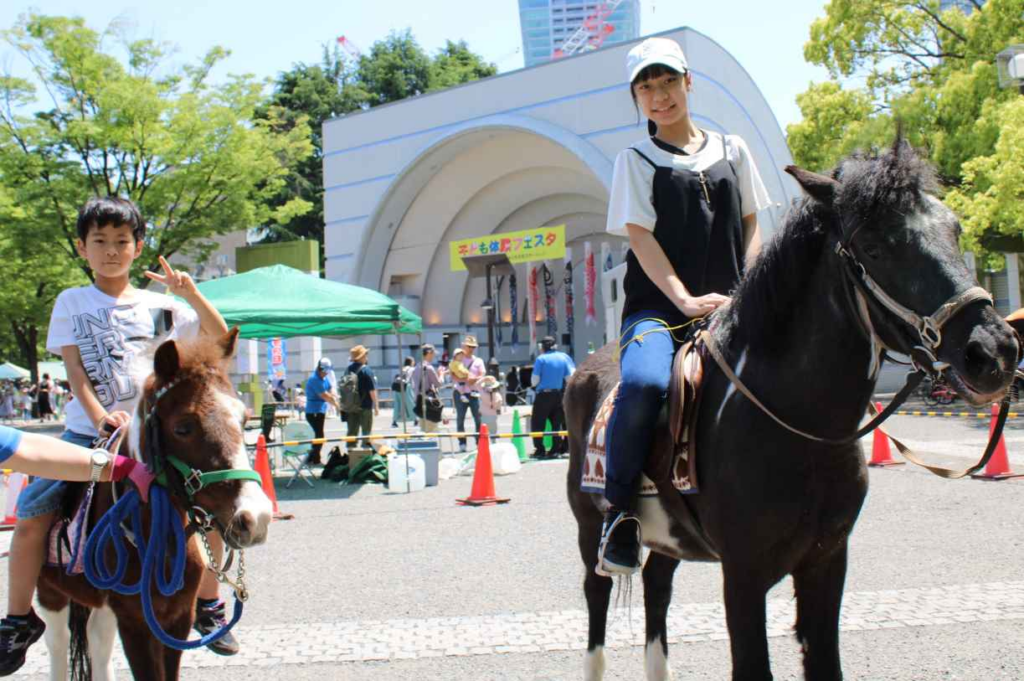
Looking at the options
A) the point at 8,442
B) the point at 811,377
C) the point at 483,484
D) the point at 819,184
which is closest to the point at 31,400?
the point at 483,484

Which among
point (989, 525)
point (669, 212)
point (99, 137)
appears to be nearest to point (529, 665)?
point (669, 212)

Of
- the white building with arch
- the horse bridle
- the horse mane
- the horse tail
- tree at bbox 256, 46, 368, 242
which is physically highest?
tree at bbox 256, 46, 368, 242

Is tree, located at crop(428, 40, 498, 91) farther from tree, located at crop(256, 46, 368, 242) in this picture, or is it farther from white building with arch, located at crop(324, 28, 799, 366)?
white building with arch, located at crop(324, 28, 799, 366)

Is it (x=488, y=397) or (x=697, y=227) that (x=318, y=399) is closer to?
(x=488, y=397)

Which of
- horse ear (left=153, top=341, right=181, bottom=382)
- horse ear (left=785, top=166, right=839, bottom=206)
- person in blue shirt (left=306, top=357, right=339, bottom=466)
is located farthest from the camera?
person in blue shirt (left=306, top=357, right=339, bottom=466)

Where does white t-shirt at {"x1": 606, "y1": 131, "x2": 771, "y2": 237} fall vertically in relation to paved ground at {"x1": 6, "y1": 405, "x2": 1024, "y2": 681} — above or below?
above

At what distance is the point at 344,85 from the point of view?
2169 inches

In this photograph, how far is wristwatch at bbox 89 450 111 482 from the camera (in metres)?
2.91

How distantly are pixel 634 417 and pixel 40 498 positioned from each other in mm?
2311

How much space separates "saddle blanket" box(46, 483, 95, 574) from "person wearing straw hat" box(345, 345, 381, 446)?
11.7 m

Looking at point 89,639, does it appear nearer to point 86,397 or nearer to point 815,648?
point 86,397

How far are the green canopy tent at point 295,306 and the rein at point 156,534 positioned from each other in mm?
8721

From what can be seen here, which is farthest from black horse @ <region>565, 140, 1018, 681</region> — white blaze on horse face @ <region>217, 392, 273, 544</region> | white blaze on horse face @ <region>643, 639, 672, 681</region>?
white blaze on horse face @ <region>217, 392, 273, 544</region>

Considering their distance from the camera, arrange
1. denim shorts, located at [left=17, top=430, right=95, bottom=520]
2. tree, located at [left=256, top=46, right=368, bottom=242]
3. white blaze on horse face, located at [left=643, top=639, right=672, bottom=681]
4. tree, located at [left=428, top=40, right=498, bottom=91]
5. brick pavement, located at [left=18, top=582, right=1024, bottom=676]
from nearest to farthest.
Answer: denim shorts, located at [left=17, top=430, right=95, bottom=520], white blaze on horse face, located at [left=643, top=639, right=672, bottom=681], brick pavement, located at [left=18, top=582, right=1024, bottom=676], tree, located at [left=256, top=46, right=368, bottom=242], tree, located at [left=428, top=40, right=498, bottom=91]
